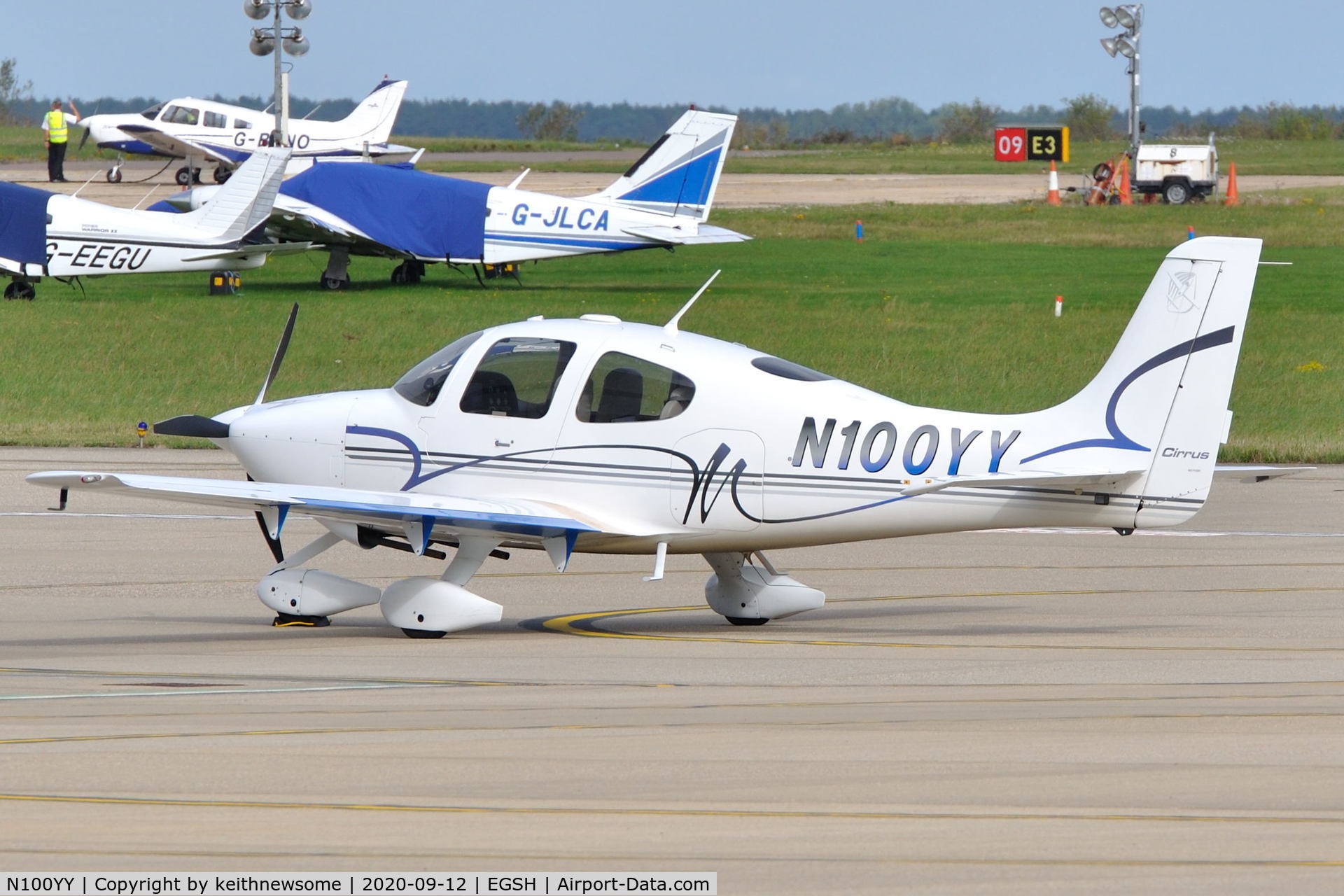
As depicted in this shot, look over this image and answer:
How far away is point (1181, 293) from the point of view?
34.1 feet

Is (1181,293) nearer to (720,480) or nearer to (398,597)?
(720,480)

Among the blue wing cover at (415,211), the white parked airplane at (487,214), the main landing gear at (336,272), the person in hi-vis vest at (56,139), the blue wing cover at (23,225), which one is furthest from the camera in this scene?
the person in hi-vis vest at (56,139)

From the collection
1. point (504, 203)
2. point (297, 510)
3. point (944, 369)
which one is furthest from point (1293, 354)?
point (297, 510)

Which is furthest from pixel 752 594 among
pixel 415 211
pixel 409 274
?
pixel 409 274

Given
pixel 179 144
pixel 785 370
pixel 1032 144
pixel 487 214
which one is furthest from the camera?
pixel 1032 144

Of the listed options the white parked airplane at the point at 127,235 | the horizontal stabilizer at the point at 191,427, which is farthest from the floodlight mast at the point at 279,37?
the horizontal stabilizer at the point at 191,427

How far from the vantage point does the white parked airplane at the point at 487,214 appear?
1368 inches

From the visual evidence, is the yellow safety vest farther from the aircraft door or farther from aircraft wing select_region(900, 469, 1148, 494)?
aircraft wing select_region(900, 469, 1148, 494)

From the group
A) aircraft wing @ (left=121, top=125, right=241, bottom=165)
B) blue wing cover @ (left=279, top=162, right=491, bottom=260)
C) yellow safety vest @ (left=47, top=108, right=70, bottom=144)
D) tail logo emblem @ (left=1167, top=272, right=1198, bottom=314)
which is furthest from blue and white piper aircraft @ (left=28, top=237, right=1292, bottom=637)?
aircraft wing @ (left=121, top=125, right=241, bottom=165)

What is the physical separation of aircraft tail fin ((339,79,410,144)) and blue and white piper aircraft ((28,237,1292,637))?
47847mm

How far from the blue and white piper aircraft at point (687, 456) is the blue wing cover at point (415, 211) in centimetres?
2324

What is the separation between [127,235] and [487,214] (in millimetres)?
6891

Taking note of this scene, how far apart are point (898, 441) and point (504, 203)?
25.3 m

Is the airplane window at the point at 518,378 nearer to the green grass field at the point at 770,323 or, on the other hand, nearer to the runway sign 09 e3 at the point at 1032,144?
the green grass field at the point at 770,323
